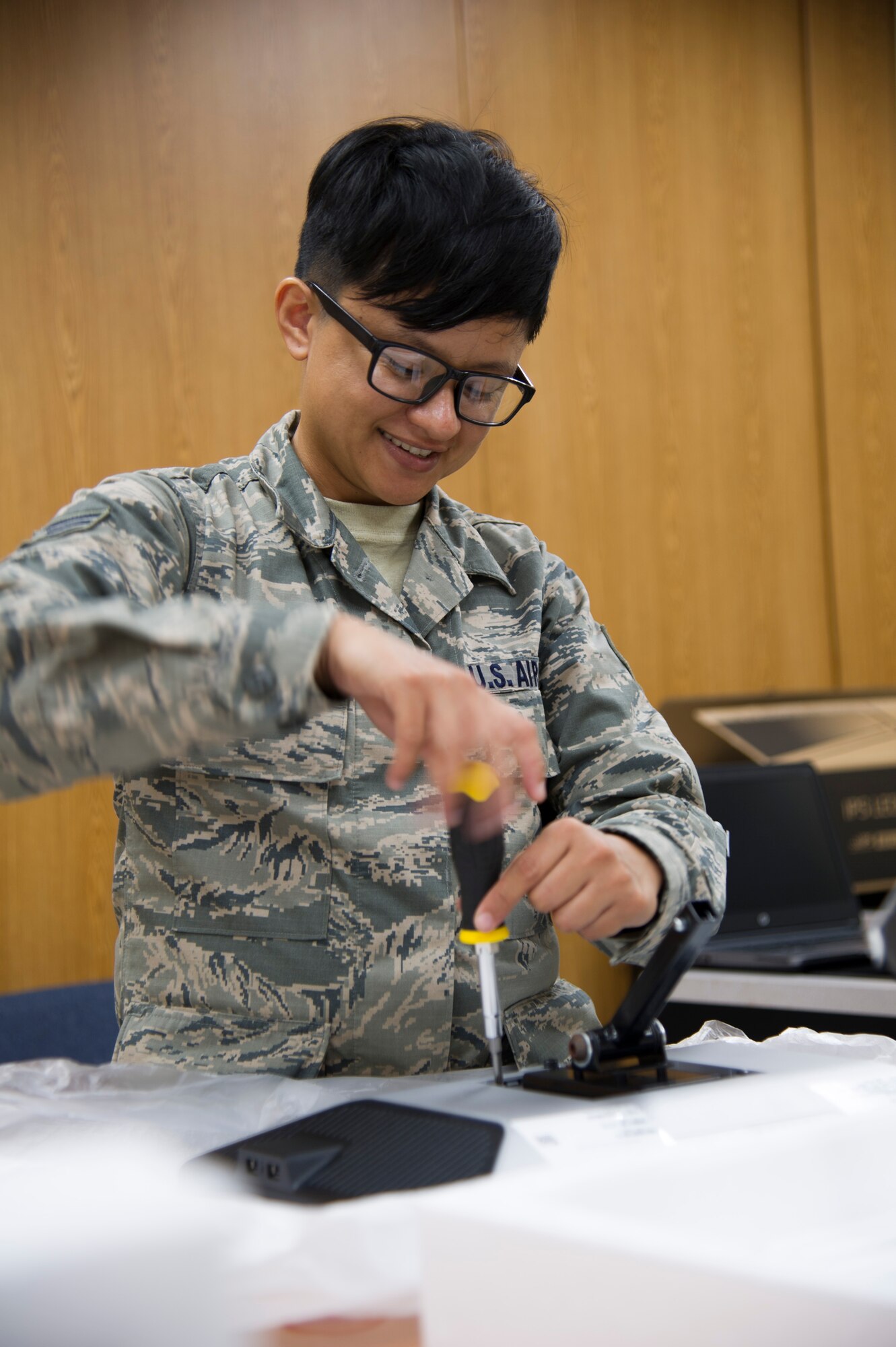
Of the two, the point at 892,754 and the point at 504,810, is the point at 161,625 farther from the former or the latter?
the point at 892,754

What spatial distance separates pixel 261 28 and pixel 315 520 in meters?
1.75

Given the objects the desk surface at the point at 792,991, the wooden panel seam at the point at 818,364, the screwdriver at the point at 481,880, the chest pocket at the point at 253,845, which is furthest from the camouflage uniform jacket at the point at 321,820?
the wooden panel seam at the point at 818,364

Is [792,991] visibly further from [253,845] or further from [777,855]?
[253,845]

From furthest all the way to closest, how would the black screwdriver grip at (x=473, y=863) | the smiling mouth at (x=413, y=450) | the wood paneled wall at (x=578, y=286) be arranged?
the wood paneled wall at (x=578, y=286) < the smiling mouth at (x=413, y=450) < the black screwdriver grip at (x=473, y=863)

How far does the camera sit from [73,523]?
95 cm

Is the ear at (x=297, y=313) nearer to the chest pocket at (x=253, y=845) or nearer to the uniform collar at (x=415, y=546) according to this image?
the uniform collar at (x=415, y=546)

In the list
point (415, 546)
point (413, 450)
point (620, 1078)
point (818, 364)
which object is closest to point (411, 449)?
point (413, 450)

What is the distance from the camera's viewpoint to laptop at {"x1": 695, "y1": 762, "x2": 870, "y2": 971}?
2158 mm

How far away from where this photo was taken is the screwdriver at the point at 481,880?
2.75 feet

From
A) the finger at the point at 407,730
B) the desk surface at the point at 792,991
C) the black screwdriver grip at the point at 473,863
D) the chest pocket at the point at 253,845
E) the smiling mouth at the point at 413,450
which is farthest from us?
the desk surface at the point at 792,991

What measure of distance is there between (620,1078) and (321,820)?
0.36 m

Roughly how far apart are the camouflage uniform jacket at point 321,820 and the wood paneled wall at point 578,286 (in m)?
1.25

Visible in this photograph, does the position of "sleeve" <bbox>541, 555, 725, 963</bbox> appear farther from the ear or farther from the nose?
the ear

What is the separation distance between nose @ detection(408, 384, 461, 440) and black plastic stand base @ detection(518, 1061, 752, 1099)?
1.90 feet
